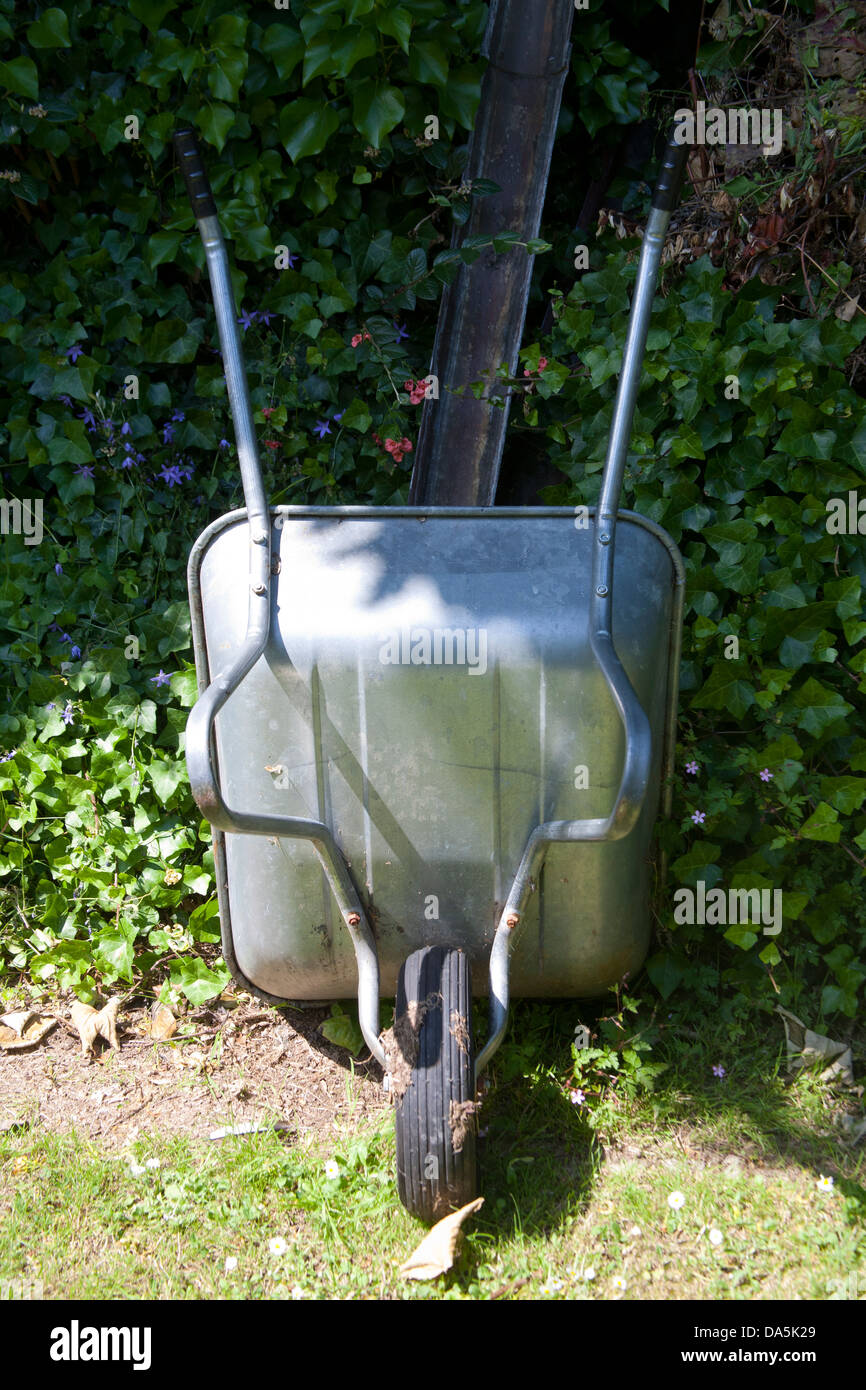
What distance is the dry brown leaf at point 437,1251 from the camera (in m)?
1.75

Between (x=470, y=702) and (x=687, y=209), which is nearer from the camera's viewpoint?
(x=470, y=702)

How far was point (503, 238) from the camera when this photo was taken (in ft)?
8.60

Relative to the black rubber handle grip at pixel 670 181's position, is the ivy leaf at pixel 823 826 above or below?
below

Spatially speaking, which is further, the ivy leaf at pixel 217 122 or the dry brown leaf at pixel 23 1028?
the ivy leaf at pixel 217 122

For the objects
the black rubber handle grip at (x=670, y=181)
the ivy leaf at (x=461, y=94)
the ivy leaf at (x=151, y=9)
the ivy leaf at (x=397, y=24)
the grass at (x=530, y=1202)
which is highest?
the ivy leaf at (x=151, y=9)

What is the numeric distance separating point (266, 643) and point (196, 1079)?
0.96 meters

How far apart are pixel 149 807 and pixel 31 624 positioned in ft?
1.81

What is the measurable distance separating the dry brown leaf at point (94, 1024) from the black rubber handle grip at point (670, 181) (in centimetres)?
191

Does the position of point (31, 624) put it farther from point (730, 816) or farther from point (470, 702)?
point (730, 816)

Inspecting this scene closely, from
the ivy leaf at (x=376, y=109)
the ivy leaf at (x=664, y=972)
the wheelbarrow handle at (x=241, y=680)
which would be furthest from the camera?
the ivy leaf at (x=376, y=109)

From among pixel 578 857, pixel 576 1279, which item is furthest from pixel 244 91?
pixel 576 1279

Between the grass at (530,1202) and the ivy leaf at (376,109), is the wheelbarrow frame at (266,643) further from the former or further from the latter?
the ivy leaf at (376,109)

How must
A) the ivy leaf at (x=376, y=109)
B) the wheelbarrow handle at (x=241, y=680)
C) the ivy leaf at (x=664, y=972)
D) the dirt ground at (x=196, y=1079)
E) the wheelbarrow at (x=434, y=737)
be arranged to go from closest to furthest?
the wheelbarrow handle at (x=241, y=680), the wheelbarrow at (x=434, y=737), the dirt ground at (x=196, y=1079), the ivy leaf at (x=664, y=972), the ivy leaf at (x=376, y=109)

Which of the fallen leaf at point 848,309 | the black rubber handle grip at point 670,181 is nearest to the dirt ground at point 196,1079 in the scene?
the black rubber handle grip at point 670,181
